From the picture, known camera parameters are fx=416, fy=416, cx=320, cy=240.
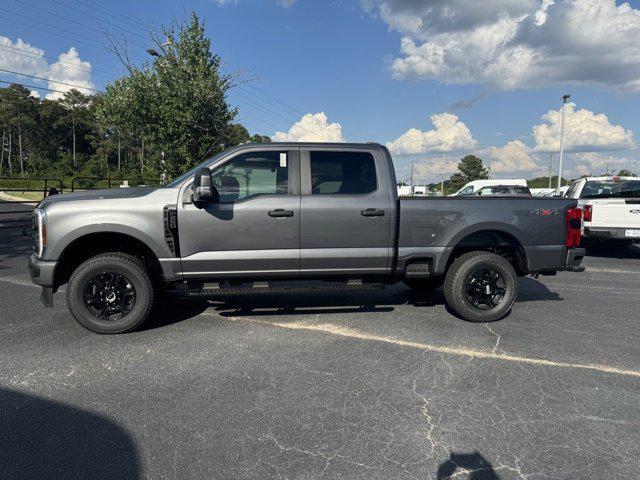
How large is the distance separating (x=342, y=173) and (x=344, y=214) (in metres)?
0.53

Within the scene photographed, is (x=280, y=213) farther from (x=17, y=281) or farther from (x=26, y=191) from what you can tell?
(x=26, y=191)

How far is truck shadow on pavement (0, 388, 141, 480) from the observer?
2352 mm

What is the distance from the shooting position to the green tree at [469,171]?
68.4 m

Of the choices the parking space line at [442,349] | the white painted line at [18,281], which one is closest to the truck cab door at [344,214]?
the parking space line at [442,349]

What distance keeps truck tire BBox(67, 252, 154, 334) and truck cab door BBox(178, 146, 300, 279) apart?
520 mm

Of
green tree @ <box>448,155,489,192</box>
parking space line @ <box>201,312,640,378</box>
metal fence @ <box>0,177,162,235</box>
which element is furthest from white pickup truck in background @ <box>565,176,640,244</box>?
green tree @ <box>448,155,489,192</box>

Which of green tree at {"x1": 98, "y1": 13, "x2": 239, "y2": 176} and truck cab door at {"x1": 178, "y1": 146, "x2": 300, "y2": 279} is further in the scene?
green tree at {"x1": 98, "y1": 13, "x2": 239, "y2": 176}

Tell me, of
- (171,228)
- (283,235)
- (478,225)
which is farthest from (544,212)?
(171,228)

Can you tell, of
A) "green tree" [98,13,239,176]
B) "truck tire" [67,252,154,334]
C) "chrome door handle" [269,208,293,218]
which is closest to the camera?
"truck tire" [67,252,154,334]

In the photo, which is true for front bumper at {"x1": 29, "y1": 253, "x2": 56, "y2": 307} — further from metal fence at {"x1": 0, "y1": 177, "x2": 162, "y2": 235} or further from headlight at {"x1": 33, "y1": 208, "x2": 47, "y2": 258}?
metal fence at {"x1": 0, "y1": 177, "x2": 162, "y2": 235}

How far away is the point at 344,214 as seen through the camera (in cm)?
467

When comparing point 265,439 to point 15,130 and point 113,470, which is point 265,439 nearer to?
point 113,470

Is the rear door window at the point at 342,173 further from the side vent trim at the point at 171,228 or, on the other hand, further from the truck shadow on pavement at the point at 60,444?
the truck shadow on pavement at the point at 60,444

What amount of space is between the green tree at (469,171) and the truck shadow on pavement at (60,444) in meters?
69.5
